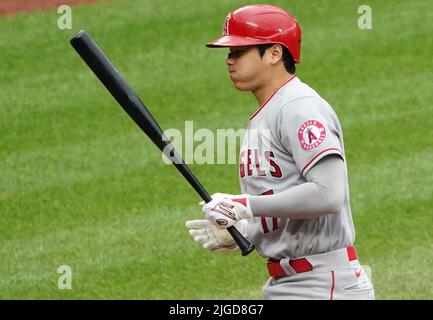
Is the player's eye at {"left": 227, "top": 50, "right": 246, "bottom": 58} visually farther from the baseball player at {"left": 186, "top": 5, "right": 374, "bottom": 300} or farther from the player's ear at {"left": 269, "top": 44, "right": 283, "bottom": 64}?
the player's ear at {"left": 269, "top": 44, "right": 283, "bottom": 64}

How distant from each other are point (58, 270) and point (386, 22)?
5946 mm

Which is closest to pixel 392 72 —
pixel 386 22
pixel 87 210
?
pixel 386 22

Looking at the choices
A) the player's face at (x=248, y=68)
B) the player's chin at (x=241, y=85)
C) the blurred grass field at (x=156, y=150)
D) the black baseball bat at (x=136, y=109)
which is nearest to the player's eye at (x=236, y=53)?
the player's face at (x=248, y=68)

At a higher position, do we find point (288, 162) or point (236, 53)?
point (236, 53)

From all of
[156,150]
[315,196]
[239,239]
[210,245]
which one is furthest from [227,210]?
[156,150]

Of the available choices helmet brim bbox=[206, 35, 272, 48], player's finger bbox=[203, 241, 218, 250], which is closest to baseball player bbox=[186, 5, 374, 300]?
helmet brim bbox=[206, 35, 272, 48]

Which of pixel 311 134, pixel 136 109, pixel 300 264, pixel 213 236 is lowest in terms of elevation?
pixel 300 264

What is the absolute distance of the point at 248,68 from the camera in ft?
17.2

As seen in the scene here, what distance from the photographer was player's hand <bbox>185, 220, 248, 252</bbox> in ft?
18.0

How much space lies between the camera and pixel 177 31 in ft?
42.7

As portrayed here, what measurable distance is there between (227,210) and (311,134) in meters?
0.47

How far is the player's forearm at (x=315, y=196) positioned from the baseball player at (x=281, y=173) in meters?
0.03

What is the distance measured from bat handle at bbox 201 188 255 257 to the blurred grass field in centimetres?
250

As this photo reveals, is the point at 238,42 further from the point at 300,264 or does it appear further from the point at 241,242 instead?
the point at 300,264
